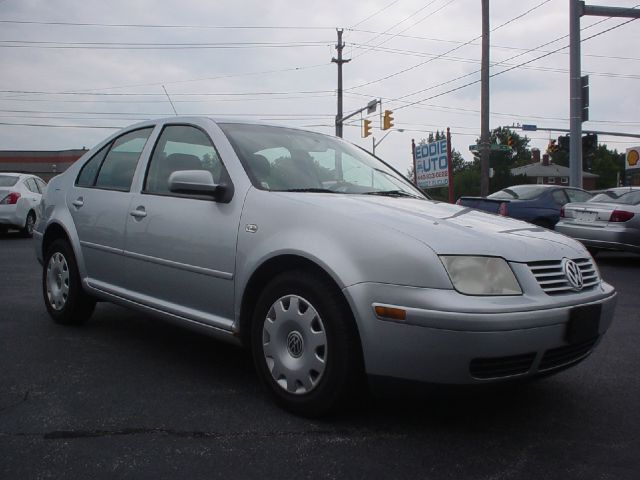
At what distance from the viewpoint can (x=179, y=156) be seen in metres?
4.07

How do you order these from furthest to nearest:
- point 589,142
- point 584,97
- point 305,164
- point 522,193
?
point 589,142
point 584,97
point 522,193
point 305,164

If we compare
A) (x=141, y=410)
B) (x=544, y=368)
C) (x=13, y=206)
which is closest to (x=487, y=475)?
(x=544, y=368)

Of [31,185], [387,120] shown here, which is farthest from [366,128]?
[31,185]

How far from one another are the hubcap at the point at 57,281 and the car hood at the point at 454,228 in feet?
7.99

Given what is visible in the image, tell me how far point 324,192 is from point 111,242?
5.36 feet

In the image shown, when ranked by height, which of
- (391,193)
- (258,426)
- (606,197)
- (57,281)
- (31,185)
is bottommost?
(258,426)

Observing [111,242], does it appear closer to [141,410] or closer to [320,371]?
[141,410]

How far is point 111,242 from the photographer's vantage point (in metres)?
4.28

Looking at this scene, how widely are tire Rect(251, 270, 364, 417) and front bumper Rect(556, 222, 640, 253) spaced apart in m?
8.15

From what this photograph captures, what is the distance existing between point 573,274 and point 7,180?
586 inches

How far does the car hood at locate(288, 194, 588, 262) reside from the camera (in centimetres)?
279

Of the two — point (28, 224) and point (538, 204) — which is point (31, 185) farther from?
point (538, 204)

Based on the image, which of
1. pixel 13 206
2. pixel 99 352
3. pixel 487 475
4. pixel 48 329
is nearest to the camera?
pixel 487 475

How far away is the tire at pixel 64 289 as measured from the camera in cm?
479
